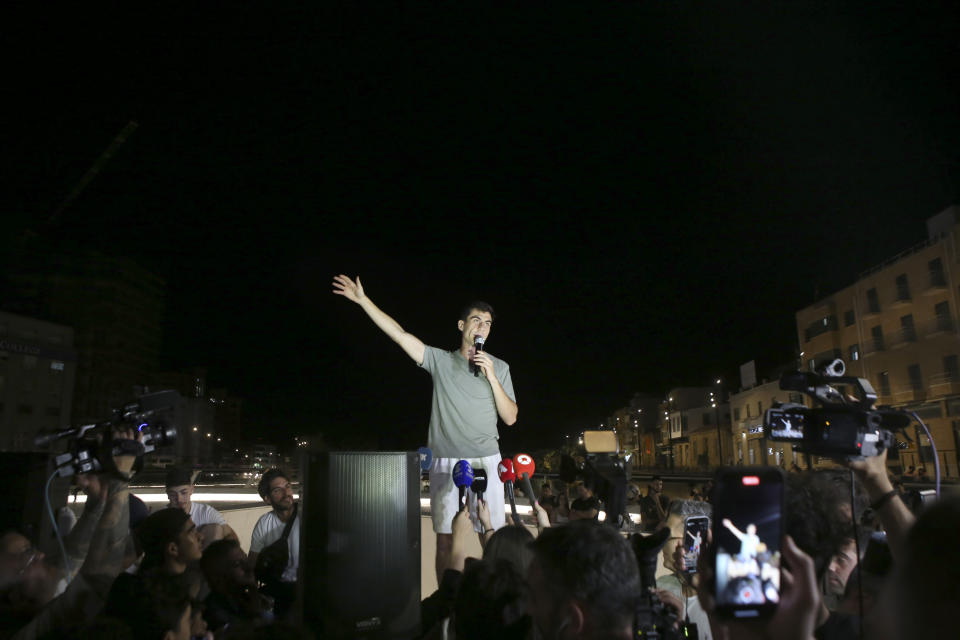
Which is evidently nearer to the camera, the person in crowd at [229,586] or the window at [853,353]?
the person in crowd at [229,586]

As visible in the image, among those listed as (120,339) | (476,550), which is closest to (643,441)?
(120,339)

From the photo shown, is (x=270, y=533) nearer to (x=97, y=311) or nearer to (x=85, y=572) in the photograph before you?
(x=85, y=572)

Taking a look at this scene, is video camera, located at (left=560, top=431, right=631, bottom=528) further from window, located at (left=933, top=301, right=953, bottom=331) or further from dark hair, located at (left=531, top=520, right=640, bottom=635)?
window, located at (left=933, top=301, right=953, bottom=331)

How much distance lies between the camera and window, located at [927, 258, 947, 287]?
106 ft

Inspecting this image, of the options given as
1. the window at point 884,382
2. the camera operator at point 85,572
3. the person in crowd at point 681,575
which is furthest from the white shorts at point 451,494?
the window at point 884,382

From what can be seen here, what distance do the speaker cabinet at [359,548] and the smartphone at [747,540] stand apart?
252 centimetres

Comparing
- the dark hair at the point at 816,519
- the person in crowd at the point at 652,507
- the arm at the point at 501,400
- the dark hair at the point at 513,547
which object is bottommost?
the person in crowd at the point at 652,507

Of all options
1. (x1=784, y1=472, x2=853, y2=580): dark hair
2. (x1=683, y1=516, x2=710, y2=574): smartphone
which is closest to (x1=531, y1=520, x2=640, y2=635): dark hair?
(x1=784, y1=472, x2=853, y2=580): dark hair

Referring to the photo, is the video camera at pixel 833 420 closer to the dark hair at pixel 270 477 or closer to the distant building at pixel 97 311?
the dark hair at pixel 270 477

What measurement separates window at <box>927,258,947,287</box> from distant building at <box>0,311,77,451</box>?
201 ft

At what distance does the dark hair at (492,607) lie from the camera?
8.90ft

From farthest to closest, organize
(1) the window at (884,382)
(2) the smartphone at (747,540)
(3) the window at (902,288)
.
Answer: (1) the window at (884,382) → (3) the window at (902,288) → (2) the smartphone at (747,540)

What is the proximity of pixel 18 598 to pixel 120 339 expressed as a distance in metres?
97.0

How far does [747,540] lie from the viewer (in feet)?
5.98
